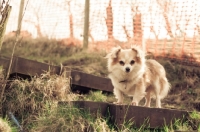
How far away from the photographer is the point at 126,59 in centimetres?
460

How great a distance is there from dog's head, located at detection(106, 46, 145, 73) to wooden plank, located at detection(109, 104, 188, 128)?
101cm

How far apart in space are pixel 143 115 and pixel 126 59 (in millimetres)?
1223

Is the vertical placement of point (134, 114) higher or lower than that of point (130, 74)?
lower

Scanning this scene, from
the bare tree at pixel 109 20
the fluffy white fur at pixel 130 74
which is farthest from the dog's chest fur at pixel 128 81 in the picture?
the bare tree at pixel 109 20

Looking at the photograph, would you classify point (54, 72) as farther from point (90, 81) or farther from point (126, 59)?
point (126, 59)

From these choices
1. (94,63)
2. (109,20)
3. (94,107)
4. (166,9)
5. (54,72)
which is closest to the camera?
(94,107)

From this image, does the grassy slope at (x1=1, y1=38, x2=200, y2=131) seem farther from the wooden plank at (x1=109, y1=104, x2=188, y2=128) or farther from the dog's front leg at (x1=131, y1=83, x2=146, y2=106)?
the wooden plank at (x1=109, y1=104, x2=188, y2=128)

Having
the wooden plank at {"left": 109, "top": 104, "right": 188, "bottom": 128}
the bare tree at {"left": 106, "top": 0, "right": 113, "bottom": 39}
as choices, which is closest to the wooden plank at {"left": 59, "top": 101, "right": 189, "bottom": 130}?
the wooden plank at {"left": 109, "top": 104, "right": 188, "bottom": 128}

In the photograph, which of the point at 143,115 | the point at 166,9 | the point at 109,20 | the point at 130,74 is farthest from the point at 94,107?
the point at 109,20

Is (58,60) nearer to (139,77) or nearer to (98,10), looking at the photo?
(98,10)

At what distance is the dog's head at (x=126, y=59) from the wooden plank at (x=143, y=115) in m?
1.01

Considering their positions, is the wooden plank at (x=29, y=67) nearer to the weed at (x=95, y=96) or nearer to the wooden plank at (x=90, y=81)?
the wooden plank at (x=90, y=81)

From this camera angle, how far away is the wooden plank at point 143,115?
133 inches

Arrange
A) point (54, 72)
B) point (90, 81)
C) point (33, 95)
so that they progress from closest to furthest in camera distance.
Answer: point (33, 95) < point (54, 72) < point (90, 81)
